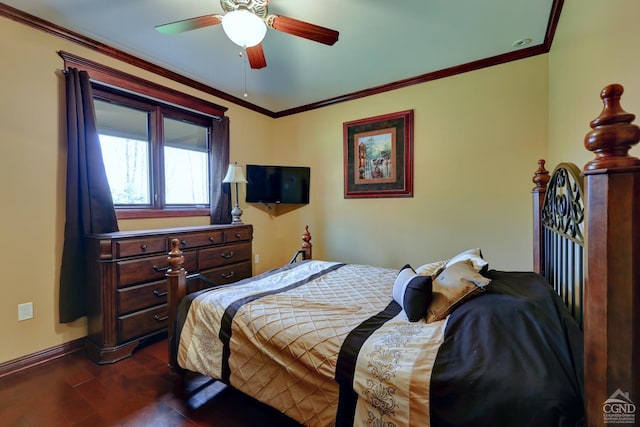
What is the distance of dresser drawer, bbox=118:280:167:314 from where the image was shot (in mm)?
2207

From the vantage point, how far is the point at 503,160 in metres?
2.72

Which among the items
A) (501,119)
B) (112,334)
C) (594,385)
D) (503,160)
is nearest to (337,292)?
(594,385)

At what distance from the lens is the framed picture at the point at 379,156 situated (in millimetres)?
3223

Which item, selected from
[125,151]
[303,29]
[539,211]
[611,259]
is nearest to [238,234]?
[125,151]

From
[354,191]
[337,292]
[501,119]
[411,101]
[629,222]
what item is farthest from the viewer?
[354,191]

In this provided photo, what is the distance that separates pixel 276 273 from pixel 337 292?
0.64 meters

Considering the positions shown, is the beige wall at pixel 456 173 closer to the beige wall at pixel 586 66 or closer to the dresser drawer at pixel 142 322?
the beige wall at pixel 586 66

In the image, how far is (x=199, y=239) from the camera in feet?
9.00

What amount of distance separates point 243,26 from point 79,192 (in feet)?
6.27

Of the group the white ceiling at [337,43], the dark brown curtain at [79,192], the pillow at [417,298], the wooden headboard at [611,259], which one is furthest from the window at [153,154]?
the wooden headboard at [611,259]

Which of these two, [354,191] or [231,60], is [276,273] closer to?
[354,191]

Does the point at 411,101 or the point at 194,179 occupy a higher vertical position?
the point at 411,101

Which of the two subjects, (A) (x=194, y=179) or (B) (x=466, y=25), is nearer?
(B) (x=466, y=25)

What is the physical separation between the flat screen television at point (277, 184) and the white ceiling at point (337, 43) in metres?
1.08
